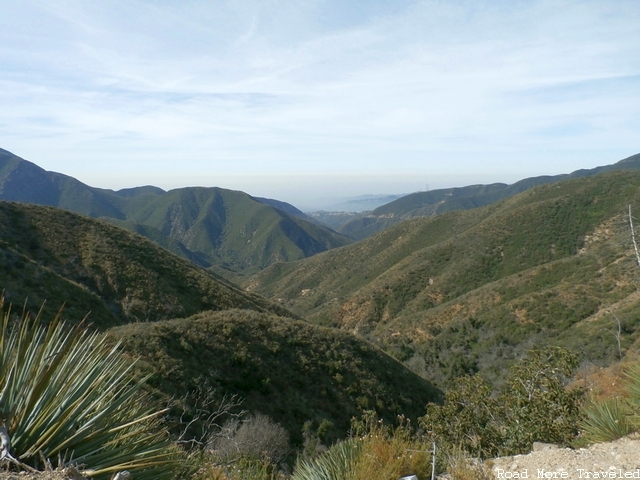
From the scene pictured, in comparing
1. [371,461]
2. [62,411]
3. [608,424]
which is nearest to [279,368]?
[608,424]

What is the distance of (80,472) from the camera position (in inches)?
65.0

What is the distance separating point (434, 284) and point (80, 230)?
111 ft

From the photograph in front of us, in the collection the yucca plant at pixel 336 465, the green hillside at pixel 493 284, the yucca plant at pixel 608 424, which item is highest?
the yucca plant at pixel 336 465

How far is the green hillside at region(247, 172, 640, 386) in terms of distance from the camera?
23.7m

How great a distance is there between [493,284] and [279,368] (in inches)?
1080

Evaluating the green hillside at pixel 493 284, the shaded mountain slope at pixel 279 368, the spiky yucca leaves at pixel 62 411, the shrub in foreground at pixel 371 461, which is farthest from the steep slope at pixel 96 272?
the spiky yucca leaves at pixel 62 411

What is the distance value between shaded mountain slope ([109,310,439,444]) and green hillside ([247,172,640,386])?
29.2 ft

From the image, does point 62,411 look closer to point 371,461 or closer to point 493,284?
point 371,461

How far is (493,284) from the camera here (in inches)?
1359

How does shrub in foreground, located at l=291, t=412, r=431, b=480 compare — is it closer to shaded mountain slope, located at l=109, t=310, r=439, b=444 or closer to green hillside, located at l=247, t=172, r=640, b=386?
shaded mountain slope, located at l=109, t=310, r=439, b=444

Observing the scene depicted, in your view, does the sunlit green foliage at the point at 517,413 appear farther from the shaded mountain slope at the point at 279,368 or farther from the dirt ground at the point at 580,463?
the shaded mountain slope at the point at 279,368

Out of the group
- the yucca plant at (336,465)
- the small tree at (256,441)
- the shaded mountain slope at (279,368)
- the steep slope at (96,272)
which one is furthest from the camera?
the steep slope at (96,272)

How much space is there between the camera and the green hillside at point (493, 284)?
2373 cm

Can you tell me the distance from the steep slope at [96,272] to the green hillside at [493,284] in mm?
13468
